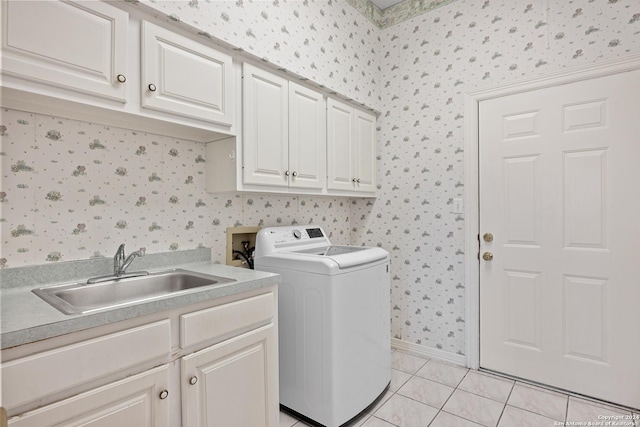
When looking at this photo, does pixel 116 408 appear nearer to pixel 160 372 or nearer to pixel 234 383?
pixel 160 372

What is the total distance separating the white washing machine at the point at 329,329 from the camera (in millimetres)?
1742

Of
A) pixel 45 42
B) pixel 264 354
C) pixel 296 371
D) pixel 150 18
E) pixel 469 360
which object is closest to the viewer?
pixel 45 42

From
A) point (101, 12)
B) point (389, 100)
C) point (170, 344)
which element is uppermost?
point (389, 100)

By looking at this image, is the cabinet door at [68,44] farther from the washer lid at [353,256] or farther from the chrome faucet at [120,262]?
the washer lid at [353,256]

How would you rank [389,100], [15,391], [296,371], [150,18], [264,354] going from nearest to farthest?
[15,391], [150,18], [264,354], [296,371], [389,100]

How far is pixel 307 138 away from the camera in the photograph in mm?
2158

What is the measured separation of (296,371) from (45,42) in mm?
1837

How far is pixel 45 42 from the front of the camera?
1113mm

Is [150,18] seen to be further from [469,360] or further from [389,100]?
[469,360]

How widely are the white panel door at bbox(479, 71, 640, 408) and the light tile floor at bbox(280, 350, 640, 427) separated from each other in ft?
0.41

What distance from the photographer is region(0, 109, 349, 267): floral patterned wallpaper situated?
1306 millimetres

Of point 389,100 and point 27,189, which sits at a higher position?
point 389,100

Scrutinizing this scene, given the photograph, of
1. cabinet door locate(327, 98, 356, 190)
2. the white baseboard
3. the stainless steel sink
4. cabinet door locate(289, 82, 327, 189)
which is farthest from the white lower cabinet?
the white baseboard

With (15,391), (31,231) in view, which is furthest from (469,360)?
(31,231)
